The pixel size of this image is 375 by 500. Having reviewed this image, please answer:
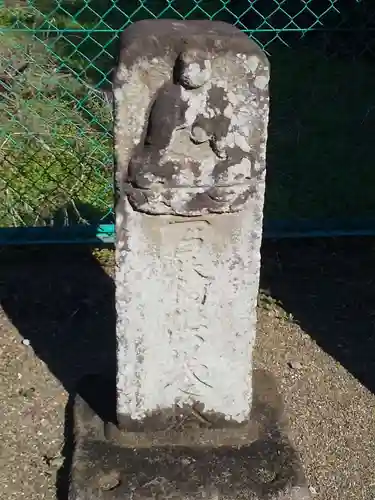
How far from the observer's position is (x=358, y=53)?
628 cm

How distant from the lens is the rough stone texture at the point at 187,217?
7.16 feet

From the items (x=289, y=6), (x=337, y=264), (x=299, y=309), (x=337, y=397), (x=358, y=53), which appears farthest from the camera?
(x=289, y=6)

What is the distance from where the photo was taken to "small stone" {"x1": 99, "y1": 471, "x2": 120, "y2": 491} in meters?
2.50

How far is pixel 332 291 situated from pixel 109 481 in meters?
1.69

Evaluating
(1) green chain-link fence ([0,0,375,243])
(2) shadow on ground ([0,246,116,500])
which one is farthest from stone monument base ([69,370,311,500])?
(1) green chain-link fence ([0,0,375,243])

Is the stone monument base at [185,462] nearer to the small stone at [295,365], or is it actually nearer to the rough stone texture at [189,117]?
the small stone at [295,365]

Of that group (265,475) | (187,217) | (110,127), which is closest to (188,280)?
(187,217)

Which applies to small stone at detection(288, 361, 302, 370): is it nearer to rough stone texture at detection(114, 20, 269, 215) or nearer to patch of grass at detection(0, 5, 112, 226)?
rough stone texture at detection(114, 20, 269, 215)

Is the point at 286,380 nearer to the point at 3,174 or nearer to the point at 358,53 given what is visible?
the point at 3,174

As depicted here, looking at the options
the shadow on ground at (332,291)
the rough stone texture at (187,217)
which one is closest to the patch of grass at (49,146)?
the shadow on ground at (332,291)

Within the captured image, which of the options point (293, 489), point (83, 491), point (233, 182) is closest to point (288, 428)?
point (293, 489)

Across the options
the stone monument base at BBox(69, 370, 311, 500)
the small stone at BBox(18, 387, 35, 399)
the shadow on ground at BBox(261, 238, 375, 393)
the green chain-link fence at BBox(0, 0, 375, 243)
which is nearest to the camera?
the stone monument base at BBox(69, 370, 311, 500)

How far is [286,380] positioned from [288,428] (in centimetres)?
46

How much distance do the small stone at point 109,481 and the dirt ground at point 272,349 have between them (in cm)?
23
